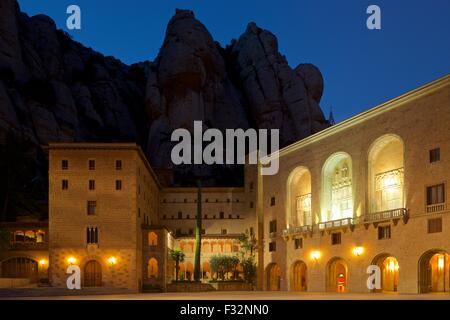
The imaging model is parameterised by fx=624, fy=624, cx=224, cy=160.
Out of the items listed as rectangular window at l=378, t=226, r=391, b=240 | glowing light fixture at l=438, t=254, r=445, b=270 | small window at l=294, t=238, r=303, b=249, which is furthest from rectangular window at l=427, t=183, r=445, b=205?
small window at l=294, t=238, r=303, b=249

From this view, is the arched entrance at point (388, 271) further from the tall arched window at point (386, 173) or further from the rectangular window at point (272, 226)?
the rectangular window at point (272, 226)

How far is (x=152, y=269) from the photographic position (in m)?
62.2

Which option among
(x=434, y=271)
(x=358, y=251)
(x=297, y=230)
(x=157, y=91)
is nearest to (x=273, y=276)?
(x=297, y=230)

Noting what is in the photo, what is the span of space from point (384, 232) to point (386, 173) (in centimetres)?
433

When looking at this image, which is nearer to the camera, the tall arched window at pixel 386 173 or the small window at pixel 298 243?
the tall arched window at pixel 386 173

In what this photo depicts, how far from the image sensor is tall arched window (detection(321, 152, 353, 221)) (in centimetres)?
4956

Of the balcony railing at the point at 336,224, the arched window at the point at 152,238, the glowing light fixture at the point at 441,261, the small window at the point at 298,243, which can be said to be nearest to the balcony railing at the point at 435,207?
the glowing light fixture at the point at 441,261

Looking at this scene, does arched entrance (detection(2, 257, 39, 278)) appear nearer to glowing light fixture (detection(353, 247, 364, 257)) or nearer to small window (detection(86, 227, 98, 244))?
small window (detection(86, 227, 98, 244))

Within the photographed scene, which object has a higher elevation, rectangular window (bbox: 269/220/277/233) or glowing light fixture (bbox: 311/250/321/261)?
rectangular window (bbox: 269/220/277/233)

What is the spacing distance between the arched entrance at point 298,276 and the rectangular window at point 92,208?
18.4 meters

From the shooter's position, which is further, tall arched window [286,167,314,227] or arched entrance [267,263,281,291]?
arched entrance [267,263,281,291]

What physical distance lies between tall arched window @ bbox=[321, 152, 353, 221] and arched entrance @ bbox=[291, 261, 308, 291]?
663cm

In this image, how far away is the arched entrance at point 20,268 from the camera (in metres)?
59.6

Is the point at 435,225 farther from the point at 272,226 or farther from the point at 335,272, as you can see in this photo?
the point at 272,226
